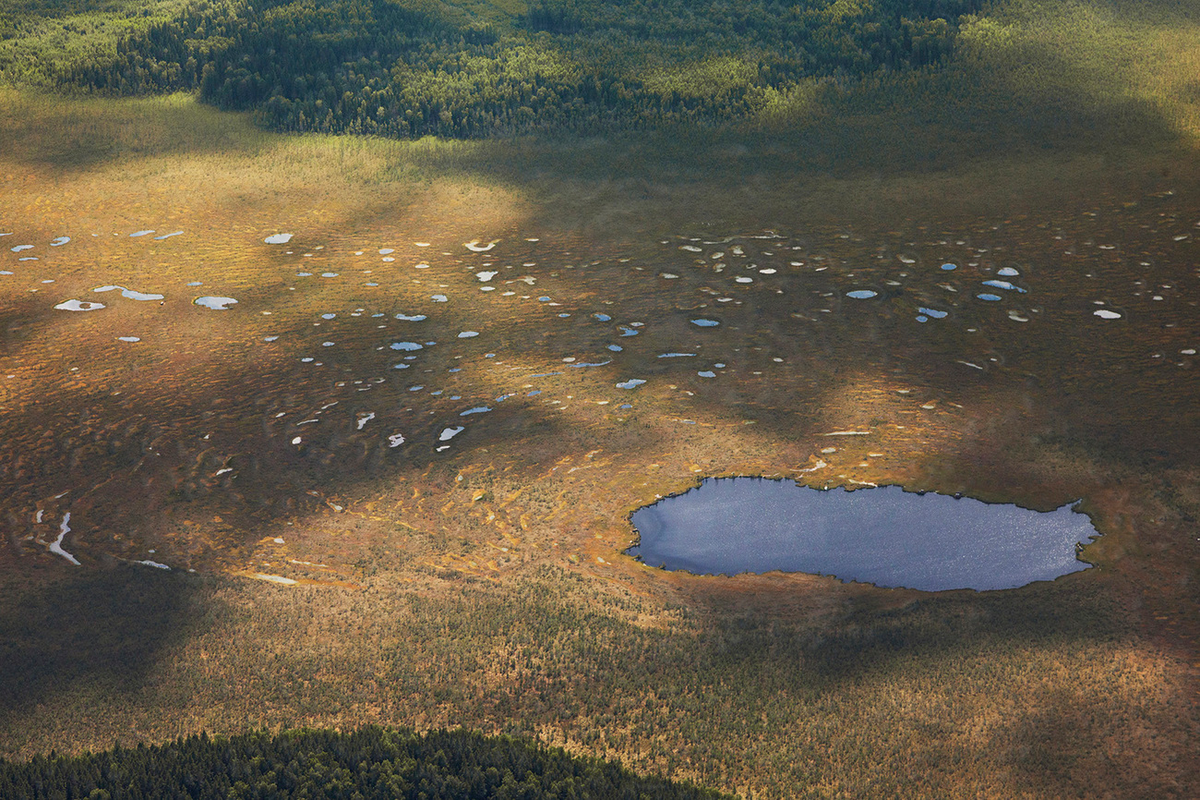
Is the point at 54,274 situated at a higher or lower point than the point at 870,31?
lower

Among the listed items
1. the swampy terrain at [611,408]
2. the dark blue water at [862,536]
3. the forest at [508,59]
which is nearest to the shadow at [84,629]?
the swampy terrain at [611,408]

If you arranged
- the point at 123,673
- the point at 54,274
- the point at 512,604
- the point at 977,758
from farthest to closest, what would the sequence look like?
the point at 54,274, the point at 512,604, the point at 123,673, the point at 977,758

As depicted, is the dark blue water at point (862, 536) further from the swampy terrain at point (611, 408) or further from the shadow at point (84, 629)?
the shadow at point (84, 629)

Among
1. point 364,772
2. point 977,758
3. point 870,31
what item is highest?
point 870,31

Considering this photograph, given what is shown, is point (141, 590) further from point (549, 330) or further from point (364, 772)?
point (549, 330)

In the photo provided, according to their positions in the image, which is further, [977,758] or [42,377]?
[42,377]

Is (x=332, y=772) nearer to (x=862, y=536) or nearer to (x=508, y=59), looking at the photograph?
(x=862, y=536)

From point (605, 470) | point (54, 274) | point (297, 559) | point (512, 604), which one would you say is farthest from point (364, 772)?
point (54, 274)
